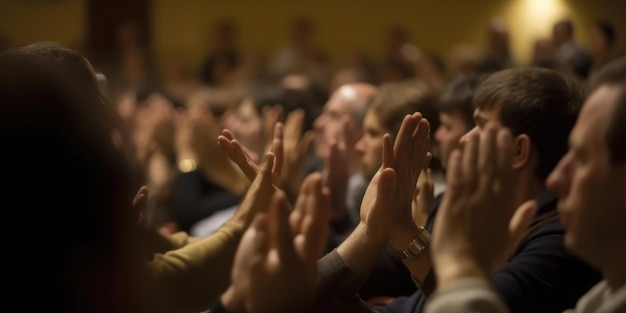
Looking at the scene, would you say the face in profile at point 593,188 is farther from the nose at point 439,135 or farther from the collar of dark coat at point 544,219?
the nose at point 439,135

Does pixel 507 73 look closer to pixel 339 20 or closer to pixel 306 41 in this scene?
pixel 306 41

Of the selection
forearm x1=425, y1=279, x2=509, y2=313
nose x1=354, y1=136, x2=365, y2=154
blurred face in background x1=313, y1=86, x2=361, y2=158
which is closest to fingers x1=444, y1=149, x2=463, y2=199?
forearm x1=425, y1=279, x2=509, y2=313

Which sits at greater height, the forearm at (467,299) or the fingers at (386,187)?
the forearm at (467,299)

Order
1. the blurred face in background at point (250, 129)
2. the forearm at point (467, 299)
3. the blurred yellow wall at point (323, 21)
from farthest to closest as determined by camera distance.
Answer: the blurred yellow wall at point (323, 21) → the blurred face in background at point (250, 129) → the forearm at point (467, 299)

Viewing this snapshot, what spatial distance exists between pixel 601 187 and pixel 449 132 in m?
1.25

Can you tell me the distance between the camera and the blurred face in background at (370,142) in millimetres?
2643

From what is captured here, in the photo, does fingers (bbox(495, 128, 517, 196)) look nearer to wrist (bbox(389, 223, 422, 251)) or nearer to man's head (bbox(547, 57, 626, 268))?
man's head (bbox(547, 57, 626, 268))

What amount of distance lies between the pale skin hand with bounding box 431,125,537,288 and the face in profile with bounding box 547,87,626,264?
0.08 m

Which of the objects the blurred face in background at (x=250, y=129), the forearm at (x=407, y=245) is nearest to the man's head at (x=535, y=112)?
the forearm at (x=407, y=245)

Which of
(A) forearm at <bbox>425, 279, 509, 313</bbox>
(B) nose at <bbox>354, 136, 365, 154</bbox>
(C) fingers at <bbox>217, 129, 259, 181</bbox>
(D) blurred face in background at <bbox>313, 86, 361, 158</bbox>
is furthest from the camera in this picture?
(D) blurred face in background at <bbox>313, 86, 361, 158</bbox>

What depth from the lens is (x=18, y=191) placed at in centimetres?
120

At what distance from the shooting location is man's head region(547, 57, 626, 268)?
122 centimetres

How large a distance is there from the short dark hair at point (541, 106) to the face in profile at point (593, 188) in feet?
1.91

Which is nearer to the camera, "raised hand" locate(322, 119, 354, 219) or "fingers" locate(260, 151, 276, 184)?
"fingers" locate(260, 151, 276, 184)
